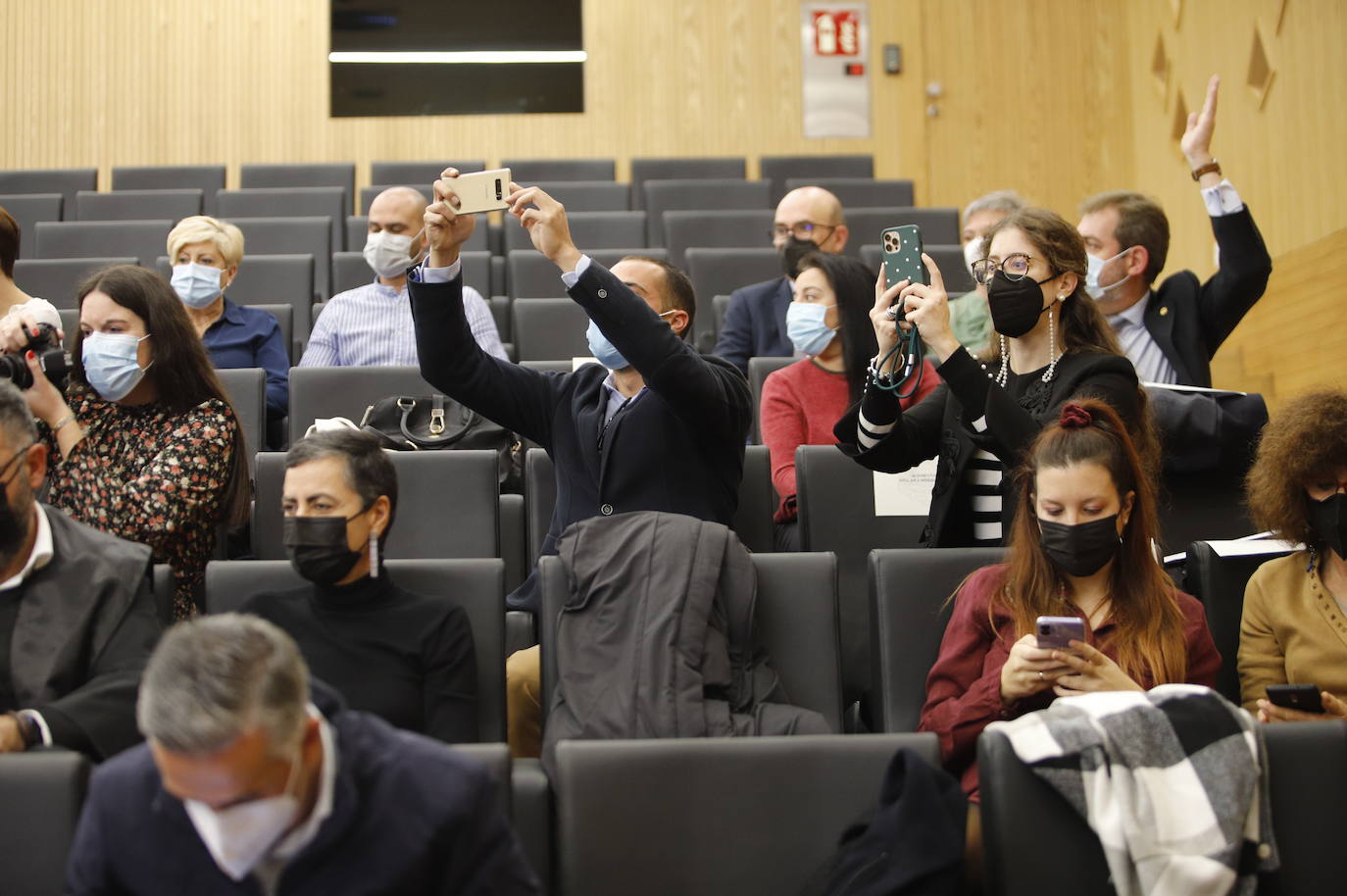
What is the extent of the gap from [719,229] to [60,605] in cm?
313

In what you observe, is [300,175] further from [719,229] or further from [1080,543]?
[1080,543]

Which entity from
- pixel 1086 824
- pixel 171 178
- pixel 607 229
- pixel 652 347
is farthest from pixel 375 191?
pixel 1086 824

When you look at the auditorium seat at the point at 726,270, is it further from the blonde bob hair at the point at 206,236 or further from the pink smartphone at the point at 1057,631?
the pink smartphone at the point at 1057,631

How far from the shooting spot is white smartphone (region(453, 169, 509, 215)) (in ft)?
6.98

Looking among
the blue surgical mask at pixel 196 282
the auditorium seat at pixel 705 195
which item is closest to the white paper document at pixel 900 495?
the blue surgical mask at pixel 196 282

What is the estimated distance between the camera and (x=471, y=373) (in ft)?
7.44

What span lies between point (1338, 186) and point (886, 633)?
8.78 ft

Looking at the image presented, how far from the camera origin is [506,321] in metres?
3.87

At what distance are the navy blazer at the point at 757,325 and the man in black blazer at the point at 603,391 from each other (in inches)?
42.3

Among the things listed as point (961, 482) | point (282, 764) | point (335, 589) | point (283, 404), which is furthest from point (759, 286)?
point (282, 764)

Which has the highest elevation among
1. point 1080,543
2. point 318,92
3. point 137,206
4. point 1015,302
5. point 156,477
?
point 318,92

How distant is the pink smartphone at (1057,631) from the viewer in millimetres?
1636

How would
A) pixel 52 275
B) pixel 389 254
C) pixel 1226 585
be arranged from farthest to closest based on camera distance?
1. pixel 52 275
2. pixel 389 254
3. pixel 1226 585

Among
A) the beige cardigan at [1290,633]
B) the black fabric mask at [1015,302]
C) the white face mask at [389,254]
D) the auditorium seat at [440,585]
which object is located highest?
the white face mask at [389,254]
